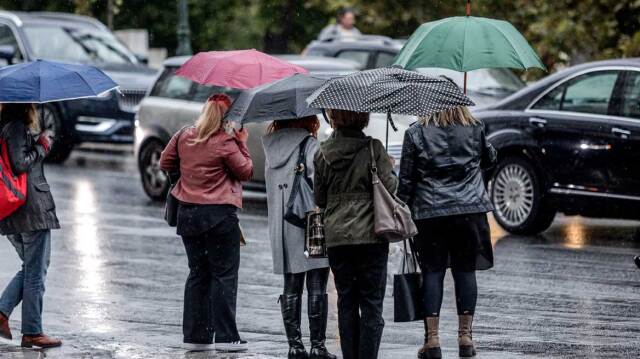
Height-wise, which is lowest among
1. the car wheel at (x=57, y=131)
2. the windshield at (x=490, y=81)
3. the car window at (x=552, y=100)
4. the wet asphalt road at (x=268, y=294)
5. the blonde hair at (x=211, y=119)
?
the car wheel at (x=57, y=131)

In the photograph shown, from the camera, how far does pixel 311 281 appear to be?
895 cm

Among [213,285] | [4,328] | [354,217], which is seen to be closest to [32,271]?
[4,328]

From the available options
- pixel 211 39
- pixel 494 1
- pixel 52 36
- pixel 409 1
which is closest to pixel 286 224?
pixel 52 36

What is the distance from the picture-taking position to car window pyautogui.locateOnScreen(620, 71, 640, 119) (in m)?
14.3

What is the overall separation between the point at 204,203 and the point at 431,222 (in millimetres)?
1388

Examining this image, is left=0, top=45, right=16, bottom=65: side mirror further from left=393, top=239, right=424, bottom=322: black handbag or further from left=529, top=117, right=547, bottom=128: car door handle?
left=393, top=239, right=424, bottom=322: black handbag

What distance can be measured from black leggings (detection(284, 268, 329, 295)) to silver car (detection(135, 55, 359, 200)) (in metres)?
8.67

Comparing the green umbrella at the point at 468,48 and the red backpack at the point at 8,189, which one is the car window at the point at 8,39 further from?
the red backpack at the point at 8,189

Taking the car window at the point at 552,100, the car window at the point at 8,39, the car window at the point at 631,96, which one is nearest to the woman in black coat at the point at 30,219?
the car window at the point at 631,96

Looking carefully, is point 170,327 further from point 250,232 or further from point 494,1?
point 494,1

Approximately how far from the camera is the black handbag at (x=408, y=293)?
8.98 metres

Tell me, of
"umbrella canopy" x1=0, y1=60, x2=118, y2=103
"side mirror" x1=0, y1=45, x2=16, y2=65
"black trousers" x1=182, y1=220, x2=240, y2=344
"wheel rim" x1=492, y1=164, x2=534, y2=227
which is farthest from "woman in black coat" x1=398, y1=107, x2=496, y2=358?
"side mirror" x1=0, y1=45, x2=16, y2=65

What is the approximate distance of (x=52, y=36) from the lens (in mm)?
23953

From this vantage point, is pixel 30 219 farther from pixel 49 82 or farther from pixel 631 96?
pixel 631 96
